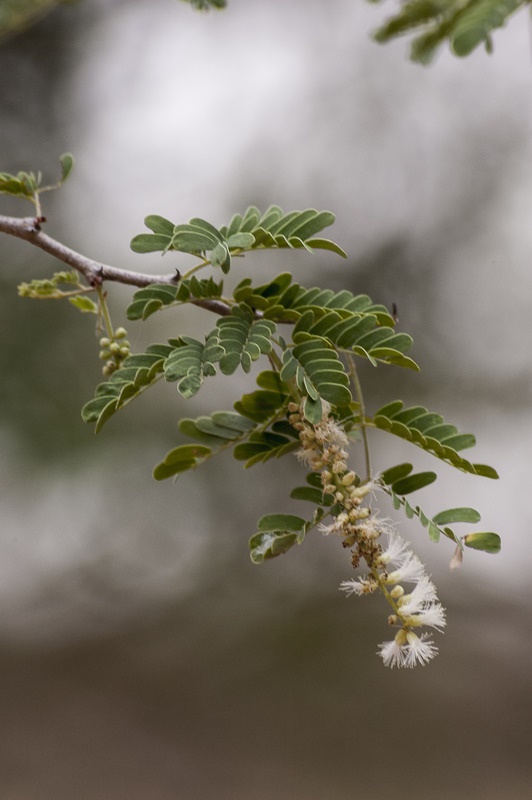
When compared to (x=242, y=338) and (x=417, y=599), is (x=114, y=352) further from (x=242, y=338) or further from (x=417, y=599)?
(x=417, y=599)

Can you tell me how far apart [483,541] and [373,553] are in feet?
0.41

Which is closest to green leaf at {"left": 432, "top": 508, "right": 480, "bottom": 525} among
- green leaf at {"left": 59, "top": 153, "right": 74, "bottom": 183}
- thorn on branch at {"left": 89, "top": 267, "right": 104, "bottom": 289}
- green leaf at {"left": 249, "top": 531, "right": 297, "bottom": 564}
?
green leaf at {"left": 249, "top": 531, "right": 297, "bottom": 564}

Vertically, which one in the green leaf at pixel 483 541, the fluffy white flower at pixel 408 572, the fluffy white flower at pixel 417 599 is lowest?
the fluffy white flower at pixel 417 599

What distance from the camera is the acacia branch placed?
62 cm

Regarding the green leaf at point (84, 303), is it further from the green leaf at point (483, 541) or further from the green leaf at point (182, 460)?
the green leaf at point (483, 541)

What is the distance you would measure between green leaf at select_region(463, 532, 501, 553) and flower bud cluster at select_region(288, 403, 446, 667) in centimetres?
6

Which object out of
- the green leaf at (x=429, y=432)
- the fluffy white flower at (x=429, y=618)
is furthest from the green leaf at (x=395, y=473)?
the fluffy white flower at (x=429, y=618)

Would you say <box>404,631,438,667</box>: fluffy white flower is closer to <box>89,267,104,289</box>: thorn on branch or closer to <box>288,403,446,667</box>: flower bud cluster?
<box>288,403,446,667</box>: flower bud cluster

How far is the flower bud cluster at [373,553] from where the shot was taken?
19.5 inches

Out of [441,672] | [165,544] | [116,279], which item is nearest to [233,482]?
[165,544]

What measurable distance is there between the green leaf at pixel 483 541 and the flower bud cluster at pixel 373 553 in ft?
0.20

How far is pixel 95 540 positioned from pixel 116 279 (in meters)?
2.83

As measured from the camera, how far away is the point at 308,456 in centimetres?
54

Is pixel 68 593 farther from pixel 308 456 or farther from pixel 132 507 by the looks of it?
pixel 308 456
